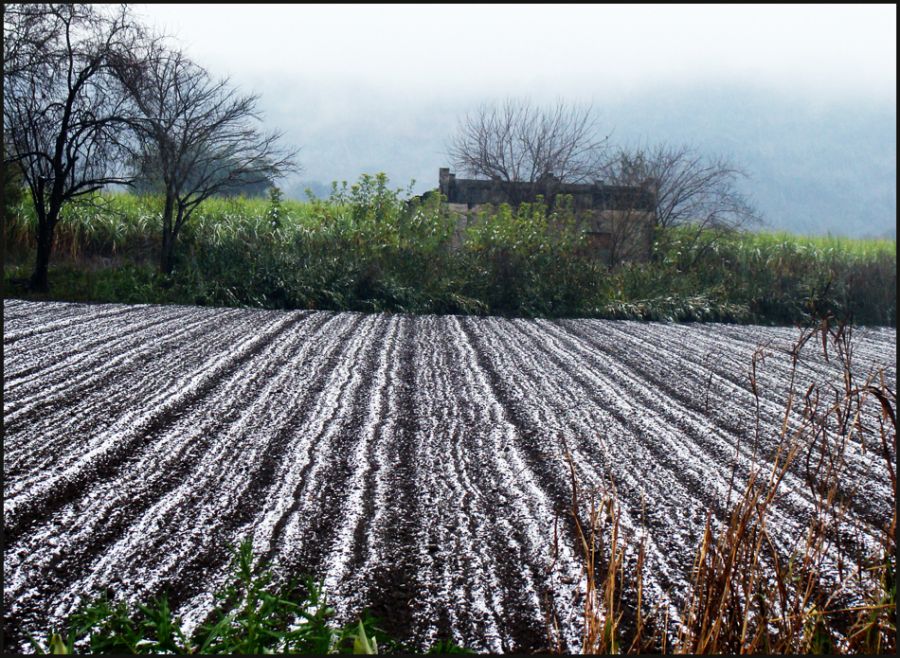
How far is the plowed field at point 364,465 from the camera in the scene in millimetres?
1502

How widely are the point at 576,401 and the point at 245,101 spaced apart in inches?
166

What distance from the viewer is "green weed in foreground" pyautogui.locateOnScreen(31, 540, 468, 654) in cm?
122

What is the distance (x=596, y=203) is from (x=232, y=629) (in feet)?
24.3

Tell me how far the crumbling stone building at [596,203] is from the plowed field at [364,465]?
10.7ft

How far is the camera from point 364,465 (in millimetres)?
2213

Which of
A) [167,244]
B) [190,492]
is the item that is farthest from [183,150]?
[190,492]

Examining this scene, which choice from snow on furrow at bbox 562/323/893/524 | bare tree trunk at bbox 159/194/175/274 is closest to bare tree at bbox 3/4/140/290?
bare tree trunk at bbox 159/194/175/274

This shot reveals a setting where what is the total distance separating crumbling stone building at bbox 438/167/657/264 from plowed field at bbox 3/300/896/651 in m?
3.26

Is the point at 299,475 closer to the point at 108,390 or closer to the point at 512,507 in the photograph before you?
the point at 512,507

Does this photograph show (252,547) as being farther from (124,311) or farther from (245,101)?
(245,101)

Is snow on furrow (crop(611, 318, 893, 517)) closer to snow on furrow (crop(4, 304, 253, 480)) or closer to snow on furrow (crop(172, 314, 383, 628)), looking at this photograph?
snow on furrow (crop(172, 314, 383, 628))

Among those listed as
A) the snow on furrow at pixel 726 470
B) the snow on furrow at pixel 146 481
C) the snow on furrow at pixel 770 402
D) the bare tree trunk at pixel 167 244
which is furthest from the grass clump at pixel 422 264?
the snow on furrow at pixel 146 481

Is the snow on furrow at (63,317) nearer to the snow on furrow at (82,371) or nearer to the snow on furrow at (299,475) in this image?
the snow on furrow at (82,371)

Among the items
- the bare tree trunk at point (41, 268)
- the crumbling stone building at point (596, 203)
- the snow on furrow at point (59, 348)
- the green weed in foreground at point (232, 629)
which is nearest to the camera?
the green weed in foreground at point (232, 629)
